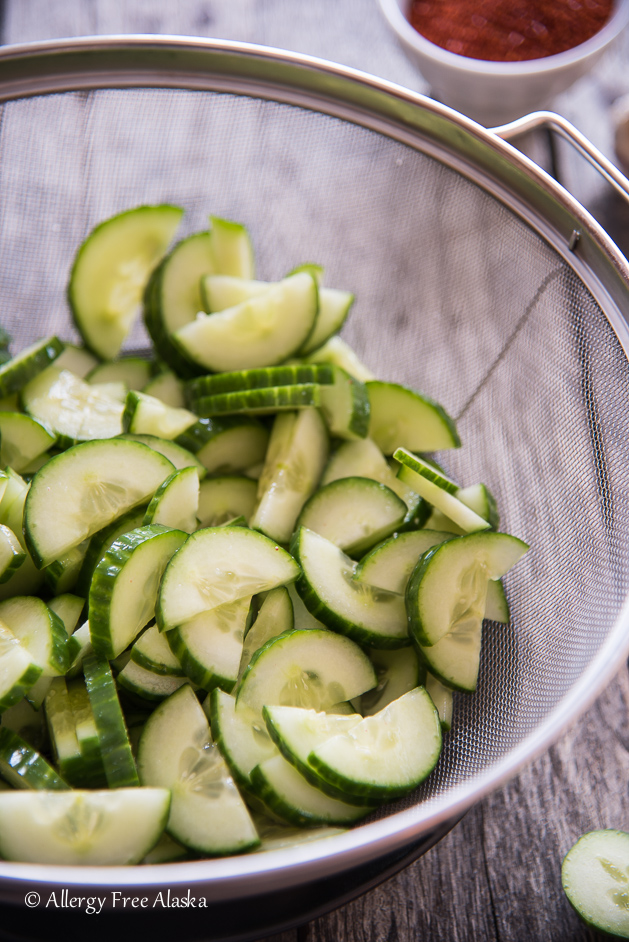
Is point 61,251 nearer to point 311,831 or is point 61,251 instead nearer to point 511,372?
point 511,372

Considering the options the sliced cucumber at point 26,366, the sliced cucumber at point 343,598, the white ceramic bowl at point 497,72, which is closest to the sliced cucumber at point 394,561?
the sliced cucumber at point 343,598

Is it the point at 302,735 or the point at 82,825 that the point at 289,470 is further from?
the point at 82,825

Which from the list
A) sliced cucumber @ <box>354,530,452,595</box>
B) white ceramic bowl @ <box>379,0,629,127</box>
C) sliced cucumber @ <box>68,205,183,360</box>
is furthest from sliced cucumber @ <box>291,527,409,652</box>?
white ceramic bowl @ <box>379,0,629,127</box>

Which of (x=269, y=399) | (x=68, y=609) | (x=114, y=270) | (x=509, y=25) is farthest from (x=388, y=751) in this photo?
(x=509, y=25)

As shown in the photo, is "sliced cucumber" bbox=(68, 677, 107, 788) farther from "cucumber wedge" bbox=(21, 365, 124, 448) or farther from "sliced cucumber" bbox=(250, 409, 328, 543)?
"cucumber wedge" bbox=(21, 365, 124, 448)

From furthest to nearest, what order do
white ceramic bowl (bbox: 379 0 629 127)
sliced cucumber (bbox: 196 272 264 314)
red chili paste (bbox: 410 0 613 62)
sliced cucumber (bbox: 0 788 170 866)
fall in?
red chili paste (bbox: 410 0 613 62) → white ceramic bowl (bbox: 379 0 629 127) → sliced cucumber (bbox: 196 272 264 314) → sliced cucumber (bbox: 0 788 170 866)

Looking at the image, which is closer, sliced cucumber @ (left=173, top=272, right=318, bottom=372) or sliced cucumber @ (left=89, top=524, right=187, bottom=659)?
sliced cucumber @ (left=89, top=524, right=187, bottom=659)
